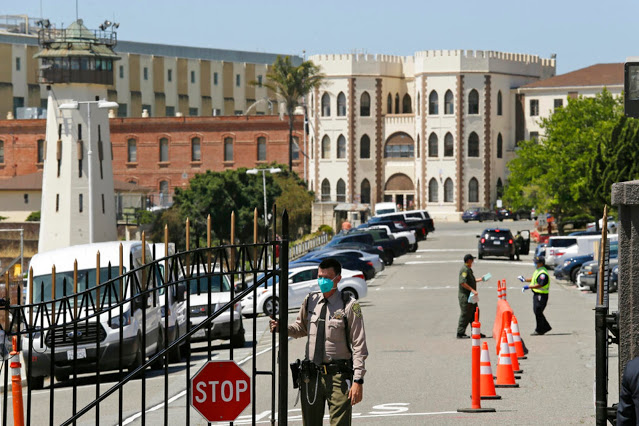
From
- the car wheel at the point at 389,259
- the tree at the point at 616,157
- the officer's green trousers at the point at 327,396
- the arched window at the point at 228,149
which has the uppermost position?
the arched window at the point at 228,149

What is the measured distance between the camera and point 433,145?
108 metres

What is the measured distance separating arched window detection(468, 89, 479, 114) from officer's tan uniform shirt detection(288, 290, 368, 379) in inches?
3872

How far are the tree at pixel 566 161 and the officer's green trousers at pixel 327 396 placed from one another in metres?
55.7

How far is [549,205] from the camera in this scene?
7181 centimetres

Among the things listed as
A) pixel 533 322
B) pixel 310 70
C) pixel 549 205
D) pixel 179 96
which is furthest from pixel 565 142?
pixel 179 96

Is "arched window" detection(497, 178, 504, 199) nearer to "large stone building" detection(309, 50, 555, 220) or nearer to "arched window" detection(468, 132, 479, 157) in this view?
"large stone building" detection(309, 50, 555, 220)

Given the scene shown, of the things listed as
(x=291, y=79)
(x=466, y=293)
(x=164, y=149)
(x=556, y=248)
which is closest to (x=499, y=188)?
(x=291, y=79)

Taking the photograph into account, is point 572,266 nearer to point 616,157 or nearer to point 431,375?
point 616,157

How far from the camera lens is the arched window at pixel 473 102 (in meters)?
107

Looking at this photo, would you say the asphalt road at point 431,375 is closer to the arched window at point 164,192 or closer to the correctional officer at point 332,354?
the correctional officer at point 332,354

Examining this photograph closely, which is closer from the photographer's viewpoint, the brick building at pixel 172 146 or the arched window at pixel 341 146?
the arched window at pixel 341 146

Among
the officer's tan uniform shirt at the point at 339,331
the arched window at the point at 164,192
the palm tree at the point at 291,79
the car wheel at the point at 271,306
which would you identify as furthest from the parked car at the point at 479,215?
the officer's tan uniform shirt at the point at 339,331

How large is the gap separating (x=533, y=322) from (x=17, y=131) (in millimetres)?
92699

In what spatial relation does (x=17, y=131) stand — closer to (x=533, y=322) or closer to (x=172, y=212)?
(x=172, y=212)
